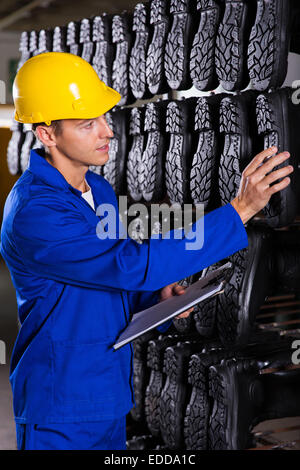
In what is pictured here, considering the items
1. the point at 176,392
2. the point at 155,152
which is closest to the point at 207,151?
the point at 155,152

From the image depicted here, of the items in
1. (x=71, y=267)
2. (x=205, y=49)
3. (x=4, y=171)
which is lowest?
(x=71, y=267)

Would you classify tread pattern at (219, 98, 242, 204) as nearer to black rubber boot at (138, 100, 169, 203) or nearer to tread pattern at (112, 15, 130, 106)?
black rubber boot at (138, 100, 169, 203)

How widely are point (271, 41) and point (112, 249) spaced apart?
0.94m

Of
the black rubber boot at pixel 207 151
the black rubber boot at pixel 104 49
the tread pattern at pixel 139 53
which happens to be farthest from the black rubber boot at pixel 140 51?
the black rubber boot at pixel 207 151

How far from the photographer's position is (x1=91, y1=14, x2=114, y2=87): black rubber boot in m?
2.98

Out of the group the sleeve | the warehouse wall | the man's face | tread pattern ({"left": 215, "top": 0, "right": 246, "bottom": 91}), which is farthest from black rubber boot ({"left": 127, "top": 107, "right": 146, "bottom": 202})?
the warehouse wall

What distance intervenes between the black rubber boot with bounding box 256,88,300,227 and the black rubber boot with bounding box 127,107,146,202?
0.78 meters

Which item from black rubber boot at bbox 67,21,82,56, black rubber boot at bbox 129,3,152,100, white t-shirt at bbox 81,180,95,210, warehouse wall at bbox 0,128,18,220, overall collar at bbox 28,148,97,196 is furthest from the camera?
warehouse wall at bbox 0,128,18,220

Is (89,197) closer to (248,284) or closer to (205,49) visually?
(248,284)

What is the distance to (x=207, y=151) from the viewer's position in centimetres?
230

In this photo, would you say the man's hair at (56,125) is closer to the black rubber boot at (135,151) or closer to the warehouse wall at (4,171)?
the black rubber boot at (135,151)
